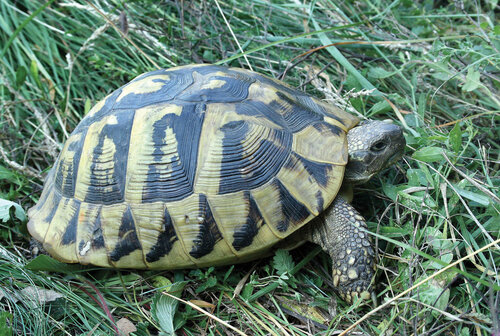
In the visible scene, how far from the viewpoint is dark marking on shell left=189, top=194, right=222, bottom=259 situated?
2.12m

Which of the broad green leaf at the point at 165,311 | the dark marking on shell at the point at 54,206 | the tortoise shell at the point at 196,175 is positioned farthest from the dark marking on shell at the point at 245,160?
the dark marking on shell at the point at 54,206

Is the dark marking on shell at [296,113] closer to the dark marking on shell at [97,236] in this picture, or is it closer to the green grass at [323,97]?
the green grass at [323,97]

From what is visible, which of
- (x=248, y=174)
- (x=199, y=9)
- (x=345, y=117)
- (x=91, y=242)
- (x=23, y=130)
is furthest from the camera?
(x=199, y=9)

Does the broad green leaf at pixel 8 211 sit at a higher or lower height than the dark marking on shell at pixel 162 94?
lower

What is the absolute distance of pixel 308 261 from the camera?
2344mm

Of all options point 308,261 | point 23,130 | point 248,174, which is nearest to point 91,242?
point 248,174

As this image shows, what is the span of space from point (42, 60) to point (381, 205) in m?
2.97

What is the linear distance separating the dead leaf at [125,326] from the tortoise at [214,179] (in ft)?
0.89

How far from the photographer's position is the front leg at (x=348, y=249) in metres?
2.08

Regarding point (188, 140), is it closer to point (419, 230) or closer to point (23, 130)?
point (419, 230)

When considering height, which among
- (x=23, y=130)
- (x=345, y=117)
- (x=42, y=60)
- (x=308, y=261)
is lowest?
(x=308, y=261)

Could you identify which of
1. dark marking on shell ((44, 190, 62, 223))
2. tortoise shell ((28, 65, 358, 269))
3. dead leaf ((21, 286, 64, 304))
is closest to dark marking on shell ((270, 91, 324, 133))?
tortoise shell ((28, 65, 358, 269))

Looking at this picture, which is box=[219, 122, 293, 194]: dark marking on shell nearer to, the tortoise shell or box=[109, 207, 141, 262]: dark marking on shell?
the tortoise shell

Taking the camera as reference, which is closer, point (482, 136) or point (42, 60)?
point (482, 136)
